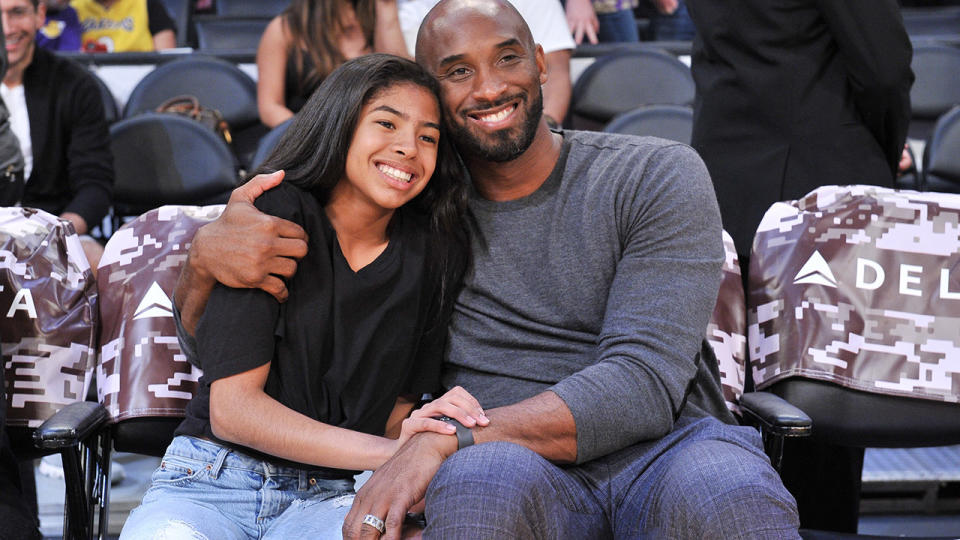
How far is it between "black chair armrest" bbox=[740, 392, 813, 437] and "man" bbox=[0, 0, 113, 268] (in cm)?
261

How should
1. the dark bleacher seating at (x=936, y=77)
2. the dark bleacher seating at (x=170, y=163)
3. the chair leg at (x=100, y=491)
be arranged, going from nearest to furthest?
the chair leg at (x=100, y=491), the dark bleacher seating at (x=170, y=163), the dark bleacher seating at (x=936, y=77)

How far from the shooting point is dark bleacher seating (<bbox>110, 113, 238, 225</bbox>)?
4.14 metres

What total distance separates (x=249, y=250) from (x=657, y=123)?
251 cm

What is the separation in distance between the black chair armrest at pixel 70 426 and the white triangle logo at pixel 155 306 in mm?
269

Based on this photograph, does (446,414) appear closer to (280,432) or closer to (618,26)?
(280,432)

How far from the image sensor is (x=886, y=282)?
2.42 meters

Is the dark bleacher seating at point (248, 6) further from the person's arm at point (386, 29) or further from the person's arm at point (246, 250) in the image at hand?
the person's arm at point (246, 250)

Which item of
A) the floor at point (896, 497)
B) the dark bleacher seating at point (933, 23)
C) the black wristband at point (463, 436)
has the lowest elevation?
the floor at point (896, 497)

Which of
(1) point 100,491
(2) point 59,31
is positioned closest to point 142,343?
(1) point 100,491

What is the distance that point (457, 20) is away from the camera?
2.22 m

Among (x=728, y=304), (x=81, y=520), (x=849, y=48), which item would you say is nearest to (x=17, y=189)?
(x=81, y=520)

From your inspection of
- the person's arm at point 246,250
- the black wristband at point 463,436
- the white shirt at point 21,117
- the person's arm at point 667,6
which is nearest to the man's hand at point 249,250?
the person's arm at point 246,250

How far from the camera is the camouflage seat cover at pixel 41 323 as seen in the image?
238cm

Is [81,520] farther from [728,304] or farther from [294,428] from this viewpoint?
[728,304]
